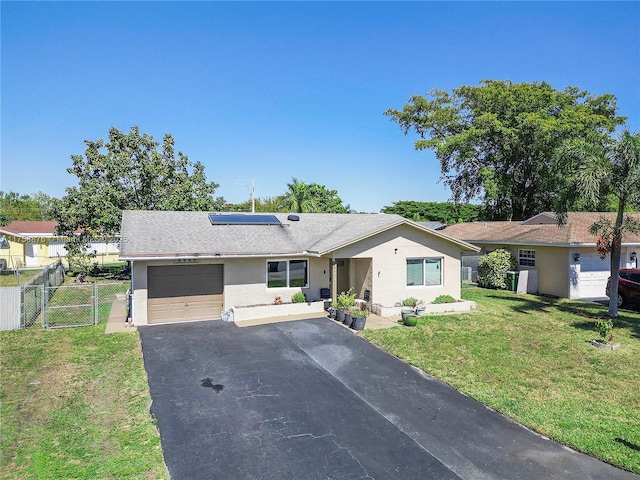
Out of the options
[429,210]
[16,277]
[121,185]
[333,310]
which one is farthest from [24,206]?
[333,310]

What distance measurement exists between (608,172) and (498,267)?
1038 cm

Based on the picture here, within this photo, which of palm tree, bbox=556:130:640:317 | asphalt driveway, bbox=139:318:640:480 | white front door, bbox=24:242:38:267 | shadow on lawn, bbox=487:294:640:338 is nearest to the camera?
asphalt driveway, bbox=139:318:640:480

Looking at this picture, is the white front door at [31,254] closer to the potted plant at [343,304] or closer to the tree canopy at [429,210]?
→ the potted plant at [343,304]

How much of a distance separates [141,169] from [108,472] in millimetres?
26089

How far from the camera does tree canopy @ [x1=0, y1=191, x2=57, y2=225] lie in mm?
73438

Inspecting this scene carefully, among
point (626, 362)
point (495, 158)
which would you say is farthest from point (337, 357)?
point (495, 158)

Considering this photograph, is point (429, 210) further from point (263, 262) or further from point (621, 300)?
point (263, 262)

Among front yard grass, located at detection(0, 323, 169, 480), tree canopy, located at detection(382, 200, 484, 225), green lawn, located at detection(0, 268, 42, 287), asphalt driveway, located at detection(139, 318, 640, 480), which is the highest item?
tree canopy, located at detection(382, 200, 484, 225)

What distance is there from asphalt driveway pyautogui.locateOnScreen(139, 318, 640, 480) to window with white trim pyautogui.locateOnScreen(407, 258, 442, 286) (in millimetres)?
6481

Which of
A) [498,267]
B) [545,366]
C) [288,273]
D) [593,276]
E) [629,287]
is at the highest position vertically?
[288,273]

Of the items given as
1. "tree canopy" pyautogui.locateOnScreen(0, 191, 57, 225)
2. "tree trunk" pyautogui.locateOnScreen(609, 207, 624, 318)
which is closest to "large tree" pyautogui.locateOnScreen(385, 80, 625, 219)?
"tree trunk" pyautogui.locateOnScreen(609, 207, 624, 318)

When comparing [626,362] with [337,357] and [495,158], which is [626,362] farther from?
[495,158]

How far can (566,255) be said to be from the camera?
2086 cm

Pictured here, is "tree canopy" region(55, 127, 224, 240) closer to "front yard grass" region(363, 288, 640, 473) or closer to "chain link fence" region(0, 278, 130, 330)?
"chain link fence" region(0, 278, 130, 330)
